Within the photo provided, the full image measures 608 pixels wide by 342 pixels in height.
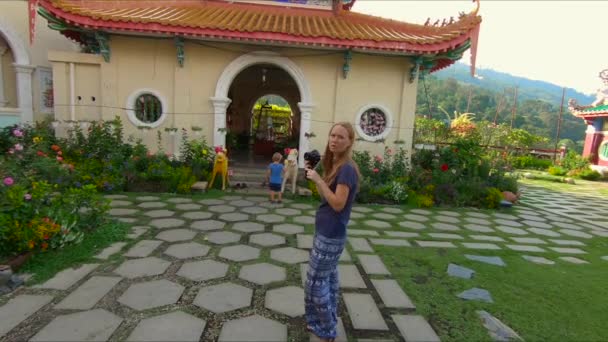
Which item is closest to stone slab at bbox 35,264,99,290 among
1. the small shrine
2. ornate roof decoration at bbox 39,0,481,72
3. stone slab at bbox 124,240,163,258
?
stone slab at bbox 124,240,163,258

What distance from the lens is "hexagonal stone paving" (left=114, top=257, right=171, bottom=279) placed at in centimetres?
311

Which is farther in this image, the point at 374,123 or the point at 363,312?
the point at 374,123

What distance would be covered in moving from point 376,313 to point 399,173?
213 inches

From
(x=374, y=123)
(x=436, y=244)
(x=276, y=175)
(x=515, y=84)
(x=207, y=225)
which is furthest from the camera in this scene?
(x=515, y=84)

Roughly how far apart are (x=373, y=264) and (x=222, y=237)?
1.96 m

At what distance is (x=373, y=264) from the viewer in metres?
3.65

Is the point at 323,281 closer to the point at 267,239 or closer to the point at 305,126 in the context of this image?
the point at 267,239

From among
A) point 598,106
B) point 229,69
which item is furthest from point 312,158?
point 598,106

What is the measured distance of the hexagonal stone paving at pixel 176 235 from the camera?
13.5ft

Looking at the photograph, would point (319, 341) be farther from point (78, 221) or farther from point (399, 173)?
point (399, 173)

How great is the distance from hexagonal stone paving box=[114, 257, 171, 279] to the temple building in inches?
192

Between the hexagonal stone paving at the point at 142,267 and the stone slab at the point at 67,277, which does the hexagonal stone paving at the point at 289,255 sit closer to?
the hexagonal stone paving at the point at 142,267

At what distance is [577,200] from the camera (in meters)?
9.72

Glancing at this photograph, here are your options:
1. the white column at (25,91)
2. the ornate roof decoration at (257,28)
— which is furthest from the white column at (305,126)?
the white column at (25,91)
